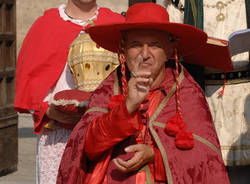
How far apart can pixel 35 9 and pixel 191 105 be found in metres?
14.6

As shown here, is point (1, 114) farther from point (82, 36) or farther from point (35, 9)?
point (35, 9)

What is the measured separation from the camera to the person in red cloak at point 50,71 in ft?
15.0

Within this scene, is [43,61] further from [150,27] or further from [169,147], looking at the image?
[169,147]

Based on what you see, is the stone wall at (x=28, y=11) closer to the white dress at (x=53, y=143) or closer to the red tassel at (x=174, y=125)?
the white dress at (x=53, y=143)

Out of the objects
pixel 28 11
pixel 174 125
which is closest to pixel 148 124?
pixel 174 125

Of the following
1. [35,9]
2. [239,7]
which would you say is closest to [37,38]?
[239,7]

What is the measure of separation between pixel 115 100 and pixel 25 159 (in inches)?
250

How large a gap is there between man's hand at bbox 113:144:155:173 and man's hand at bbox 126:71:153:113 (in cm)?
22

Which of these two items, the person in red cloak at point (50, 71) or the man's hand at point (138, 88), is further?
the person in red cloak at point (50, 71)

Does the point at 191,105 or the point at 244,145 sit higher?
the point at 191,105

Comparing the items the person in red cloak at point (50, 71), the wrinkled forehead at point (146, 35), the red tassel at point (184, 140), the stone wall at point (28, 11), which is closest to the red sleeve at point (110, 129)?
the red tassel at point (184, 140)

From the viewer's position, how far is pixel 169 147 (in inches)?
125

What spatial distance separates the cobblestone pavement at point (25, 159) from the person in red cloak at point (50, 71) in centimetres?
320

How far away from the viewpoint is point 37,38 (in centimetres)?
465
